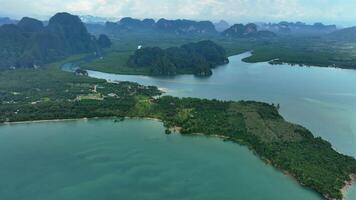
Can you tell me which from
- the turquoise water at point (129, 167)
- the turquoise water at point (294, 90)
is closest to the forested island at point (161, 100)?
the turquoise water at point (129, 167)

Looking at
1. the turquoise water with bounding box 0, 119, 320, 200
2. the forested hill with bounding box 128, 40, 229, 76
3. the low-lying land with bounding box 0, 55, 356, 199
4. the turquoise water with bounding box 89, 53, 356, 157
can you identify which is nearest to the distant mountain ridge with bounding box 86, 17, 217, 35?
the forested hill with bounding box 128, 40, 229, 76

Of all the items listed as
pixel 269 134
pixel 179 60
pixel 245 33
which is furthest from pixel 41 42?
pixel 245 33

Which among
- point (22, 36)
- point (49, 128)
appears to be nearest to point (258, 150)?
point (49, 128)

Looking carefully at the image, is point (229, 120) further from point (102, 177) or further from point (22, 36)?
point (22, 36)

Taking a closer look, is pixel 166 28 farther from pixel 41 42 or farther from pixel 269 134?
pixel 269 134

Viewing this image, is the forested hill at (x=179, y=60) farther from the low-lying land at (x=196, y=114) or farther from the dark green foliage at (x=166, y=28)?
the dark green foliage at (x=166, y=28)

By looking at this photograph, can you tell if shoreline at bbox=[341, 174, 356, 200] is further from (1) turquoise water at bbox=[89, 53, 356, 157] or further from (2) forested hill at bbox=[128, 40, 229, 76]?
(2) forested hill at bbox=[128, 40, 229, 76]
